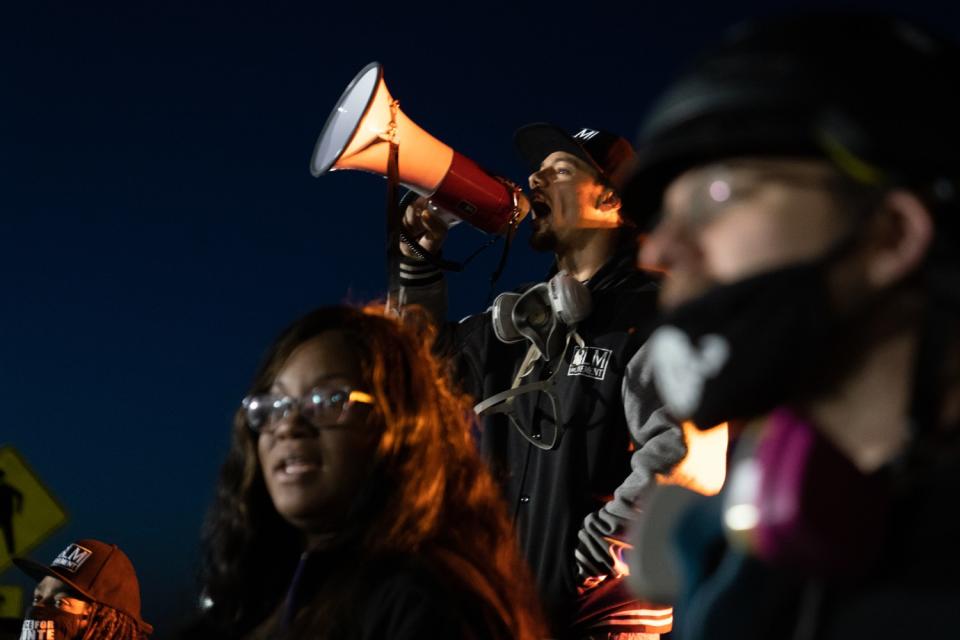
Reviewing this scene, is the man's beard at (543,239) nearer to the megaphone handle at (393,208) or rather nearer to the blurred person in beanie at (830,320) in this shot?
the megaphone handle at (393,208)

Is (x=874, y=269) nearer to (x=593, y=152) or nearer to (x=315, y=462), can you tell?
(x=315, y=462)

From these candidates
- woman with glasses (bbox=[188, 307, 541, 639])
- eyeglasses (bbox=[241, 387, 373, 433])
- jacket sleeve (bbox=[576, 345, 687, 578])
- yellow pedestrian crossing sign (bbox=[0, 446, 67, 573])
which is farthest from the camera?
yellow pedestrian crossing sign (bbox=[0, 446, 67, 573])

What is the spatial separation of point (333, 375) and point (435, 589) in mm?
644

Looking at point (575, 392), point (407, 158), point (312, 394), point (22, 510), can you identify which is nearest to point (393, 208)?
point (407, 158)

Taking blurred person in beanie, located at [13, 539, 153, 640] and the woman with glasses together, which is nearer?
the woman with glasses

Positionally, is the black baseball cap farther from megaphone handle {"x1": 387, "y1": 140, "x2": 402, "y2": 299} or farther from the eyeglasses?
the eyeglasses

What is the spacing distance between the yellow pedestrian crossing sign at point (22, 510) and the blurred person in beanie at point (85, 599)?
2.17ft

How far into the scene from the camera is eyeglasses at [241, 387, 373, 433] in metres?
2.77

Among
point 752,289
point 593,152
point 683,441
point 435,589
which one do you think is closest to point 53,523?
point 593,152

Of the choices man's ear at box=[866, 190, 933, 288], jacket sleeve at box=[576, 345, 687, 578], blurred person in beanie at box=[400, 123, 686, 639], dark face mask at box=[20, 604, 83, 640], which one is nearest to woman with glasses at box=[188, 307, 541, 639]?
jacket sleeve at box=[576, 345, 687, 578]

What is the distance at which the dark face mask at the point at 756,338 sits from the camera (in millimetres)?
1306

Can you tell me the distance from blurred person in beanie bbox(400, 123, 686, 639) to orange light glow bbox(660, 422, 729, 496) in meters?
0.05

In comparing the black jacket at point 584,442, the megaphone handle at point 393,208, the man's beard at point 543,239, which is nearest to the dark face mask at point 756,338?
the black jacket at point 584,442

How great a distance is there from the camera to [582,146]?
186 inches
